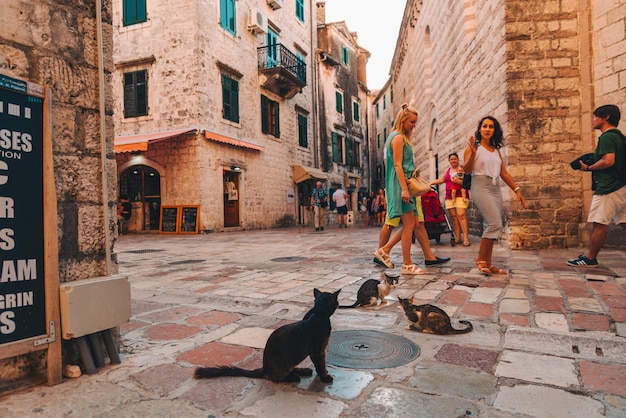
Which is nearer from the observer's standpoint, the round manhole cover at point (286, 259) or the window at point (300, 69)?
the round manhole cover at point (286, 259)

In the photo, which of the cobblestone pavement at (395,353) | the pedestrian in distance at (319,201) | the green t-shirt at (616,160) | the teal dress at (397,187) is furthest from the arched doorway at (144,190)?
the green t-shirt at (616,160)

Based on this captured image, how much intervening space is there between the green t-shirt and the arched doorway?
45.1 feet

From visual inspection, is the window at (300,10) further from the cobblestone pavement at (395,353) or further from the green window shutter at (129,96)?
the cobblestone pavement at (395,353)

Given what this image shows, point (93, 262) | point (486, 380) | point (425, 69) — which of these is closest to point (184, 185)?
point (425, 69)

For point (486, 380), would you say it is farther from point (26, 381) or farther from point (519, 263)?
point (519, 263)

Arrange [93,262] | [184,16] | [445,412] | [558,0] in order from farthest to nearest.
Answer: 1. [184,16]
2. [558,0]
3. [93,262]
4. [445,412]

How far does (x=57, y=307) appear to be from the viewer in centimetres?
192

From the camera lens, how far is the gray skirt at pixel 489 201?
14.4 ft

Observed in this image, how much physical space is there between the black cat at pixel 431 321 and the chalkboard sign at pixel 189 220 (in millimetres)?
12051

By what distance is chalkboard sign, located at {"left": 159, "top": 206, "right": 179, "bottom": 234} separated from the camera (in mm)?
14086

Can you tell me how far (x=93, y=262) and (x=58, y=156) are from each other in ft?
1.91

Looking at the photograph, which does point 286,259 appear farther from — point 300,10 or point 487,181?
point 300,10

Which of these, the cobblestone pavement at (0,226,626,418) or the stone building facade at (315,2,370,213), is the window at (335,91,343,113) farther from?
the cobblestone pavement at (0,226,626,418)

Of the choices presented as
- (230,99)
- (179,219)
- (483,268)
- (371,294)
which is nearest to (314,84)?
(230,99)
